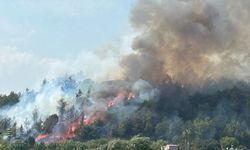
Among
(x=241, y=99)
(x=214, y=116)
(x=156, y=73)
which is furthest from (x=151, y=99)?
(x=241, y=99)

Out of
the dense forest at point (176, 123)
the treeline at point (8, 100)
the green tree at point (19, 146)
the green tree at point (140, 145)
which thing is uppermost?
the treeline at point (8, 100)

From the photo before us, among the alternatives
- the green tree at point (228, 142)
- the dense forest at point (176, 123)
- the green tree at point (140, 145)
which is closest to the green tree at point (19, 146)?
the dense forest at point (176, 123)

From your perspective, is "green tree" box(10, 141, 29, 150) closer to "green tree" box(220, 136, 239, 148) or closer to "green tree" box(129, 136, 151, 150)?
"green tree" box(220, 136, 239, 148)

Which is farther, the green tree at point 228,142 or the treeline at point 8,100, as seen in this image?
the treeline at point 8,100

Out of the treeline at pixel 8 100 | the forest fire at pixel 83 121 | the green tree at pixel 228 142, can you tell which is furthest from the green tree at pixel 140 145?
the treeline at pixel 8 100

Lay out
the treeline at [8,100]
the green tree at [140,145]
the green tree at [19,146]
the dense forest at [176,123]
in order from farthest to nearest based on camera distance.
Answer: the treeline at [8,100] → the dense forest at [176,123] → the green tree at [19,146] → the green tree at [140,145]

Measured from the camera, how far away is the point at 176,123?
149 m

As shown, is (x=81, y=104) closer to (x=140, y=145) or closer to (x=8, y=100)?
(x=8, y=100)

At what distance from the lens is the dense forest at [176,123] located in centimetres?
13725

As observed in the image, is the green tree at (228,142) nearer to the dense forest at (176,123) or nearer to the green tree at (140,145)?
the dense forest at (176,123)

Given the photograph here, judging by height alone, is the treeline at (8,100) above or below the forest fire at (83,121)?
above

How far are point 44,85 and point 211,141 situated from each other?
77.2 m

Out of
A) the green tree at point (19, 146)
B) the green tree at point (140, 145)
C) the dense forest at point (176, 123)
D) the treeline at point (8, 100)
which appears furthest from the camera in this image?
the treeline at point (8, 100)

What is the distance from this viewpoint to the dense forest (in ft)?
450
